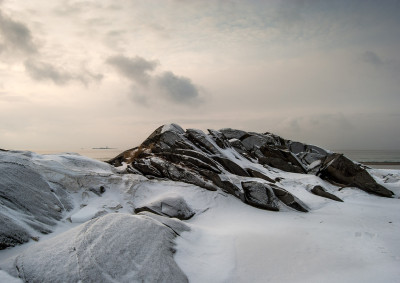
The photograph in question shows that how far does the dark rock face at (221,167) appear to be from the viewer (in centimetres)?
1391

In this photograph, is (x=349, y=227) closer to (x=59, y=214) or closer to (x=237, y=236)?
(x=237, y=236)

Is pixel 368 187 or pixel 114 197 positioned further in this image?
pixel 368 187

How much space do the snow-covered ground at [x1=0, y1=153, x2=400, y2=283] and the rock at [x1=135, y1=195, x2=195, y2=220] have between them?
1.69 ft

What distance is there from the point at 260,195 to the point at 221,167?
15.0 feet

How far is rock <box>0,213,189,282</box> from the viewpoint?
219 inches

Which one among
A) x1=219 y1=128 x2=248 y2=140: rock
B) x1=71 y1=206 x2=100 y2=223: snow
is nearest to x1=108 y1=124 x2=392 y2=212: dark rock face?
x1=71 y1=206 x2=100 y2=223: snow

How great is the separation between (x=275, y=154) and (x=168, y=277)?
21647 millimetres

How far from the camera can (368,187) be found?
56.5ft

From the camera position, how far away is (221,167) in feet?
57.3

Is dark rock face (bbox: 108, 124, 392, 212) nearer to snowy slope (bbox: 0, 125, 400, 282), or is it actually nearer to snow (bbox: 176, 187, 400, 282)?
snowy slope (bbox: 0, 125, 400, 282)

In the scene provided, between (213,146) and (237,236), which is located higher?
(213,146)

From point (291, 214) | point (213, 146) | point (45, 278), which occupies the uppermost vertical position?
point (213, 146)

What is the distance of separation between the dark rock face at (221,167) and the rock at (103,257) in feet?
25.6

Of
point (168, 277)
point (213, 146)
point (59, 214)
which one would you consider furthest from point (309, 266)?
point (213, 146)
